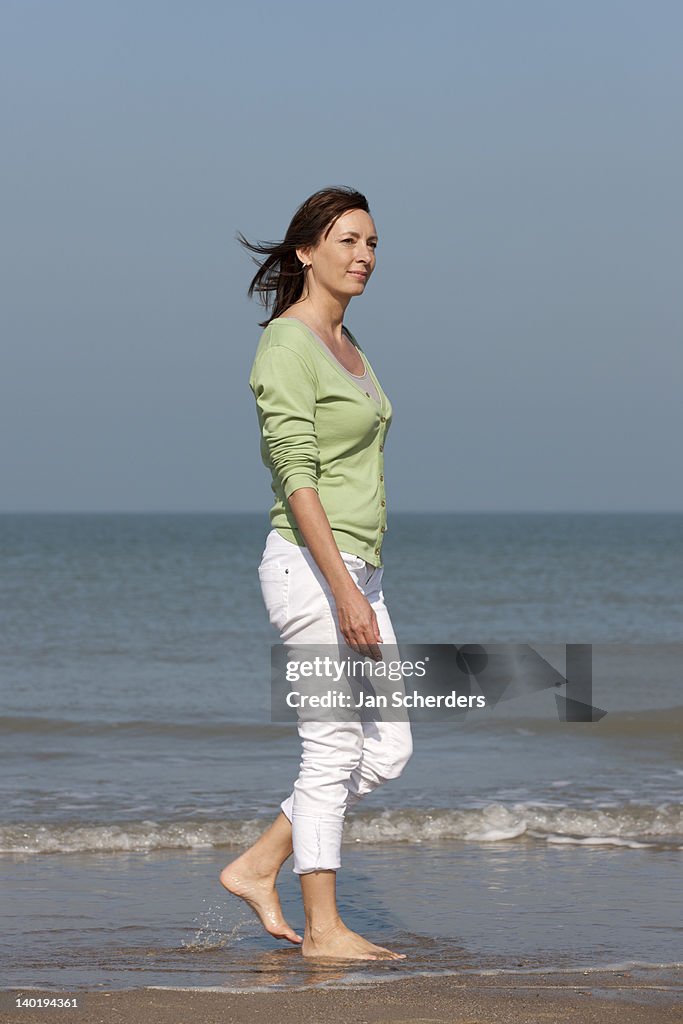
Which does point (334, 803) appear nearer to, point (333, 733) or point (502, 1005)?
point (333, 733)

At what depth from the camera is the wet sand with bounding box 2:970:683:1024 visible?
106 inches

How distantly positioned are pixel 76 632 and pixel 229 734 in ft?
25.1

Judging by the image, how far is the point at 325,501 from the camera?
10.3 feet

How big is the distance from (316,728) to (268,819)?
8.49ft

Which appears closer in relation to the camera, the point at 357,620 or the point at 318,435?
the point at 357,620

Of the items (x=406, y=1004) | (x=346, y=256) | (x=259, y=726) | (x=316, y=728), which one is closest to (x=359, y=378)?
(x=346, y=256)

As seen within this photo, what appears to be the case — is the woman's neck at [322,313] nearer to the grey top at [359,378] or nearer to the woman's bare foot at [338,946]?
the grey top at [359,378]

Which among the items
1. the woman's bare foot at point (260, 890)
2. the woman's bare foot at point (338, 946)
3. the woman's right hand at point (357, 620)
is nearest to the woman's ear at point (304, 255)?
the woman's right hand at point (357, 620)

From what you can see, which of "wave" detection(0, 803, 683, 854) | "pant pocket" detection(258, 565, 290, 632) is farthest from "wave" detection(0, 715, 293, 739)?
"pant pocket" detection(258, 565, 290, 632)

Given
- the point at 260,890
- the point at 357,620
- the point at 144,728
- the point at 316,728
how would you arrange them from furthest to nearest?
the point at 144,728
the point at 260,890
the point at 316,728
the point at 357,620

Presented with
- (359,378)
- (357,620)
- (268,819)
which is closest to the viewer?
(357,620)

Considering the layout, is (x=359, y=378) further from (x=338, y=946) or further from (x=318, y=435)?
(x=338, y=946)

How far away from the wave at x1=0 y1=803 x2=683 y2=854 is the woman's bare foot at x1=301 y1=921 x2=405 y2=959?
1.98 m

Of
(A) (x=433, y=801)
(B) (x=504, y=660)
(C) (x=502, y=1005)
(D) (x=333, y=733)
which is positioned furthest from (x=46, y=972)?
(B) (x=504, y=660)
